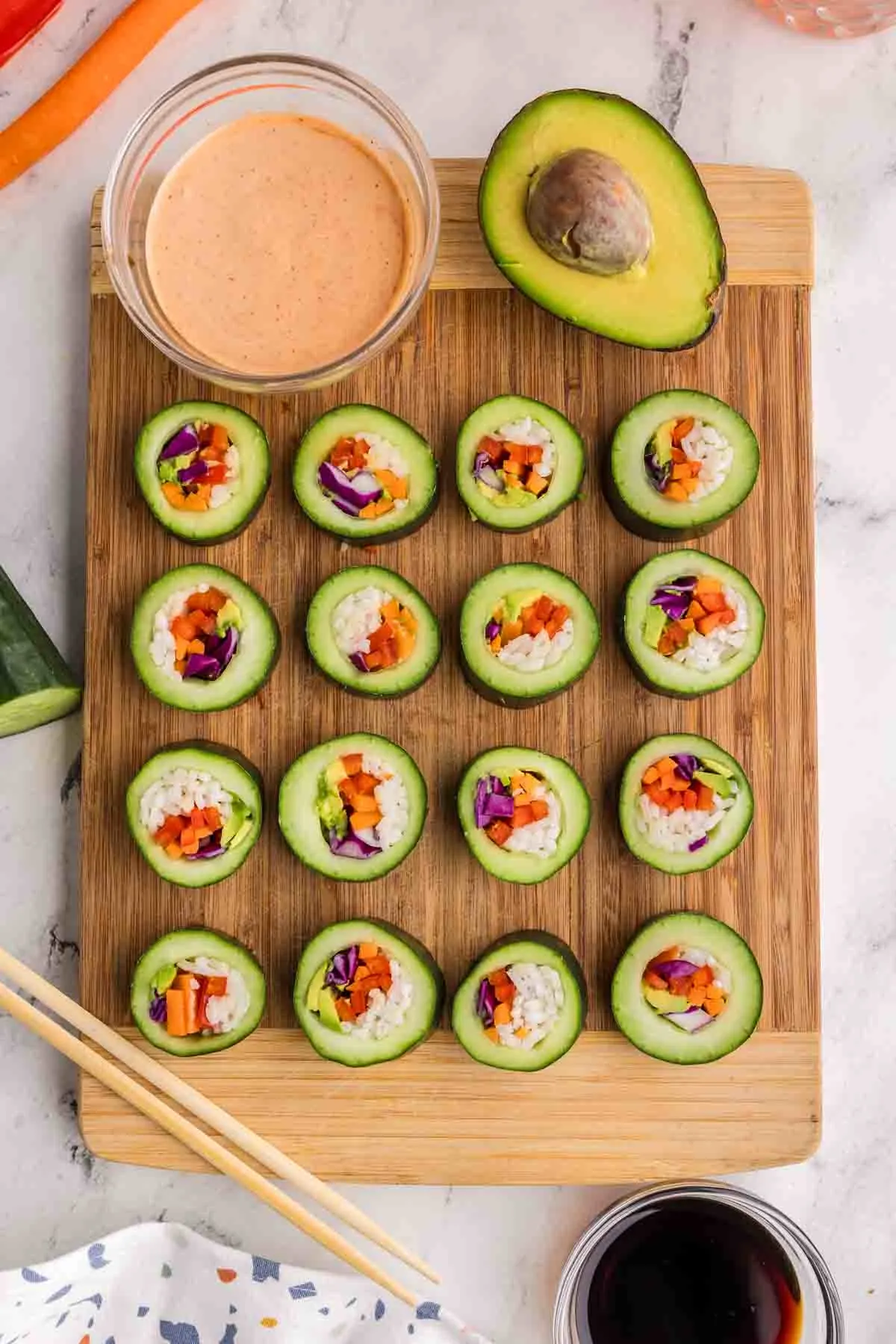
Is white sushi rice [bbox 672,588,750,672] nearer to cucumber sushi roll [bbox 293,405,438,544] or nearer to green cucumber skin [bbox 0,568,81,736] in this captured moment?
cucumber sushi roll [bbox 293,405,438,544]

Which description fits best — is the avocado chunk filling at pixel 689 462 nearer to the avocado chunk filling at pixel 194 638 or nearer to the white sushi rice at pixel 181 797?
the avocado chunk filling at pixel 194 638

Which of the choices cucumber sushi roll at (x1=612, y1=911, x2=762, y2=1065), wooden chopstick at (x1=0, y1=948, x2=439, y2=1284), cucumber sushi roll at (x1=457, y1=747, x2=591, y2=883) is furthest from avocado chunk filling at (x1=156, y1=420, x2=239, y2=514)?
cucumber sushi roll at (x1=612, y1=911, x2=762, y2=1065)

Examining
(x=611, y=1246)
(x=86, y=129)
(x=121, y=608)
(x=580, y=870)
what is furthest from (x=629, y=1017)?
(x=86, y=129)

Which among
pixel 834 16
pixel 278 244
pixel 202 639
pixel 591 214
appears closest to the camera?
pixel 591 214

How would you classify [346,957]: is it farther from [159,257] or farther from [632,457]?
[159,257]

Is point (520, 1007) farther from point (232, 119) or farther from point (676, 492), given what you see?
point (232, 119)

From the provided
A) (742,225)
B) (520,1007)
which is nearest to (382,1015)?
Answer: (520,1007)

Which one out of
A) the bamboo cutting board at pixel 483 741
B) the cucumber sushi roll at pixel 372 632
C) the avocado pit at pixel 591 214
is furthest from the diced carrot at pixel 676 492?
the cucumber sushi roll at pixel 372 632

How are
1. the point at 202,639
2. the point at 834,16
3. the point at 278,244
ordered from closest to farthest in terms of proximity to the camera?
the point at 278,244
the point at 202,639
the point at 834,16
